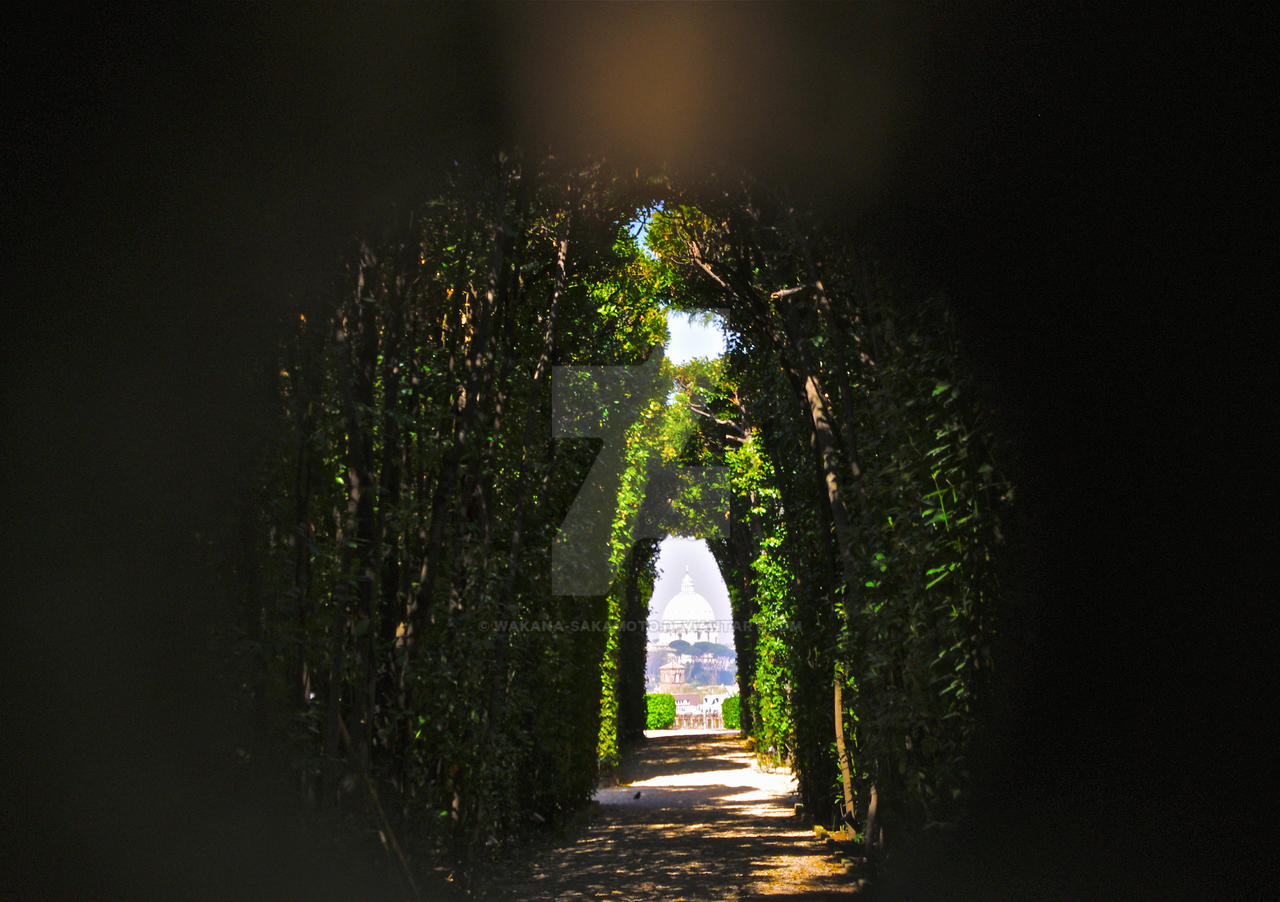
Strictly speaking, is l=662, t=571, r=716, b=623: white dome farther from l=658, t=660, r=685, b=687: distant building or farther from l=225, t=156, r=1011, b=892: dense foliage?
l=225, t=156, r=1011, b=892: dense foliage

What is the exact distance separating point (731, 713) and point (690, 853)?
26.3 metres

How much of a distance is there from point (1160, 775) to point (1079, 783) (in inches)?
11.8

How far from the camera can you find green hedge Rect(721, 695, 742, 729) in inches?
1296

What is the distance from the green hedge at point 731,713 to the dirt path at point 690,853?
720 inches

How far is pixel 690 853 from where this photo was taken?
323 inches

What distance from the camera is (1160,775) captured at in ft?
8.39

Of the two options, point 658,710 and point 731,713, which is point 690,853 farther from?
point 731,713

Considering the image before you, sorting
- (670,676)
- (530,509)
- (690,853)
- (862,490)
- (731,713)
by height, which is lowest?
(690,853)

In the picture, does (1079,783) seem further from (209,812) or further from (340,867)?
(340,867)

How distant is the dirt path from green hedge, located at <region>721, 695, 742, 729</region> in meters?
18.3

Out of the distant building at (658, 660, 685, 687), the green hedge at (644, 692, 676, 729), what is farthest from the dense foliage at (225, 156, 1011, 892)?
the distant building at (658, 660, 685, 687)

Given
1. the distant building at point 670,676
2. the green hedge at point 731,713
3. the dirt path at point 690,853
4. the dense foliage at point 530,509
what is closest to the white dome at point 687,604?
the distant building at point 670,676

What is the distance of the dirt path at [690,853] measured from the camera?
6527mm

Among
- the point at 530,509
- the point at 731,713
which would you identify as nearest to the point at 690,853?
the point at 530,509
